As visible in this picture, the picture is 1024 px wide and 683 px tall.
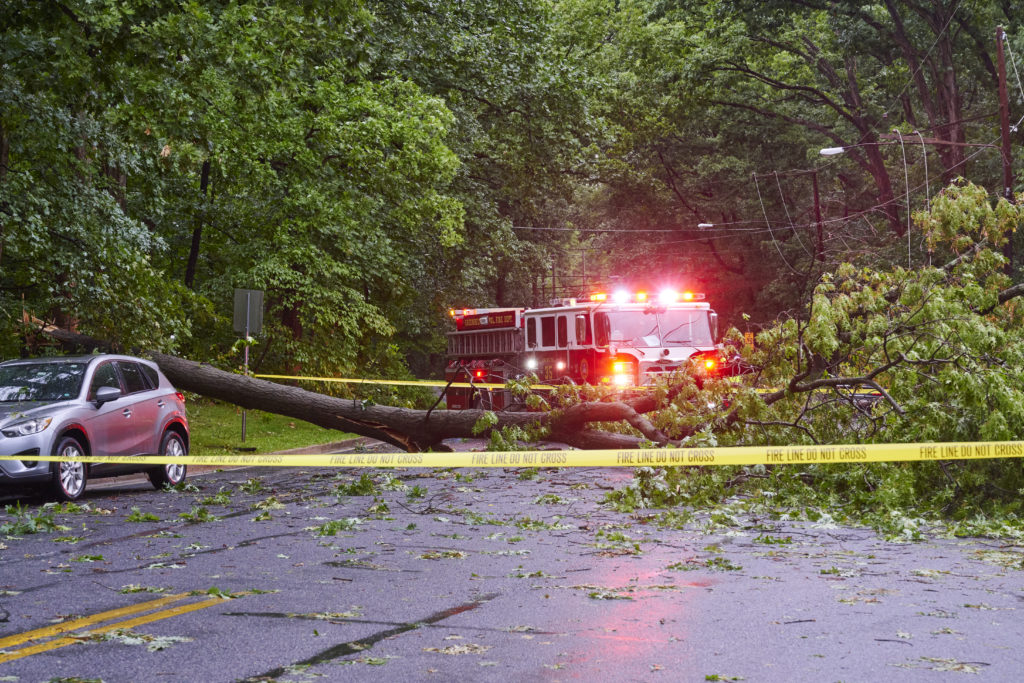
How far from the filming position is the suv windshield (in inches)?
487

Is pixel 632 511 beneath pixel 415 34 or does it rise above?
beneath

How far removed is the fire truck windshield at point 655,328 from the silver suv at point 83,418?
994cm

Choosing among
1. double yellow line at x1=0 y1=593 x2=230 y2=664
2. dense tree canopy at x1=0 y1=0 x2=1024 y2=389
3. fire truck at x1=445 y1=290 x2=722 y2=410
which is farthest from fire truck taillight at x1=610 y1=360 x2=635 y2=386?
double yellow line at x1=0 y1=593 x2=230 y2=664

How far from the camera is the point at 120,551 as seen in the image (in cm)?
854

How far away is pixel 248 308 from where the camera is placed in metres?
22.4

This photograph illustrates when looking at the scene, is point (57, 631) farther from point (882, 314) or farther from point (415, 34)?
point (415, 34)

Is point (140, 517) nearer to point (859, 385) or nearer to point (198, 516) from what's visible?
point (198, 516)

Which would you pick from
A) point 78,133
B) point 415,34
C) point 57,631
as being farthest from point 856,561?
point 415,34

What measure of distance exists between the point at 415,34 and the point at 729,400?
51.1ft

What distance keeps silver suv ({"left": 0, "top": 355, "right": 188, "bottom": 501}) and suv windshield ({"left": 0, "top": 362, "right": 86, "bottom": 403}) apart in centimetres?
1

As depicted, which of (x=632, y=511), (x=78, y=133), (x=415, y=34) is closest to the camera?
(x=632, y=511)

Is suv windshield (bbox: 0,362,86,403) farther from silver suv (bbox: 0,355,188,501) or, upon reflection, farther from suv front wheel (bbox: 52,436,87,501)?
suv front wheel (bbox: 52,436,87,501)

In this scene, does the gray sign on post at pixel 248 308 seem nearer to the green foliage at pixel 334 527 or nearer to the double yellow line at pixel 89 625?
the green foliage at pixel 334 527

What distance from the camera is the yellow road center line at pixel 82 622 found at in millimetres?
5595
